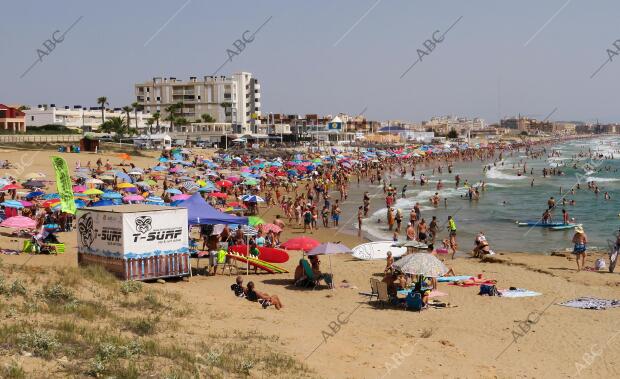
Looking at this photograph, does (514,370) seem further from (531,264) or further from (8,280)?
(531,264)

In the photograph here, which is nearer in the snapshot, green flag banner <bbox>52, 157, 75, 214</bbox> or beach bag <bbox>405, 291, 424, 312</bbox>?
beach bag <bbox>405, 291, 424, 312</bbox>

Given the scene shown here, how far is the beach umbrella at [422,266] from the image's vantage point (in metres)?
12.5

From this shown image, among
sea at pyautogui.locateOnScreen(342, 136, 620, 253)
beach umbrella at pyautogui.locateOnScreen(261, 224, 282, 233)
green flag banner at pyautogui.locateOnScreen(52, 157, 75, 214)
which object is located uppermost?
green flag banner at pyautogui.locateOnScreen(52, 157, 75, 214)

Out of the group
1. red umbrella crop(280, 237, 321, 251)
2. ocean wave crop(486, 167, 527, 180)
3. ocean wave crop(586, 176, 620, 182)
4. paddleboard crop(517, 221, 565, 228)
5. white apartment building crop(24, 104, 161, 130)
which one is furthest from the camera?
white apartment building crop(24, 104, 161, 130)

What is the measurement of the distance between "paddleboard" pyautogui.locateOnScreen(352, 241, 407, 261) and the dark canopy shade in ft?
10.2

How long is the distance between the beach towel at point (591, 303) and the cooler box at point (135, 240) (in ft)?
26.1

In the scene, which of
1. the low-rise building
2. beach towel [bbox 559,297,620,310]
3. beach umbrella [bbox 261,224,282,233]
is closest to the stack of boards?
beach umbrella [bbox 261,224,282,233]

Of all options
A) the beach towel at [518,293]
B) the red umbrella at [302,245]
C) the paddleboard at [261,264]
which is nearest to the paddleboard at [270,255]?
the paddleboard at [261,264]

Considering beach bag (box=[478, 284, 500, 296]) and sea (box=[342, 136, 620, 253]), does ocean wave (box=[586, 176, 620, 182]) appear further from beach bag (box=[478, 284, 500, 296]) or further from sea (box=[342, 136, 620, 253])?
beach bag (box=[478, 284, 500, 296])

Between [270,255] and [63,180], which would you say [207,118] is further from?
[270,255]

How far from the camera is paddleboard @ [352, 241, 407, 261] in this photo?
1669 centimetres

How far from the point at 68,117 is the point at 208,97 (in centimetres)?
2252

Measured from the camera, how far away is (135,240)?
1288cm

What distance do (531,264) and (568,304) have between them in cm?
564
